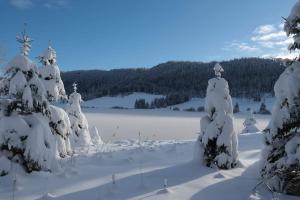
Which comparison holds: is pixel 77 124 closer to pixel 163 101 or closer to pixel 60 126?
pixel 60 126

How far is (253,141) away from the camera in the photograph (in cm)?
2438

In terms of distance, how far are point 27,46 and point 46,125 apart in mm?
2916

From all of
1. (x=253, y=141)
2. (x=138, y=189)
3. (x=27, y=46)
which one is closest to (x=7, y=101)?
(x=27, y=46)

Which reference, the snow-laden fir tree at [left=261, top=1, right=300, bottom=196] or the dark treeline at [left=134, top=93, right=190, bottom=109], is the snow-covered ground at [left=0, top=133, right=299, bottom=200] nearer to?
the snow-laden fir tree at [left=261, top=1, right=300, bottom=196]

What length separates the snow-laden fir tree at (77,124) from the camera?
26125mm

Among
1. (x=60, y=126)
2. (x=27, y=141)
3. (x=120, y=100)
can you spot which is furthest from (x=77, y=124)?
(x=120, y=100)

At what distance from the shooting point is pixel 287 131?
11047 millimetres

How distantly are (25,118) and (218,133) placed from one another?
22.5ft

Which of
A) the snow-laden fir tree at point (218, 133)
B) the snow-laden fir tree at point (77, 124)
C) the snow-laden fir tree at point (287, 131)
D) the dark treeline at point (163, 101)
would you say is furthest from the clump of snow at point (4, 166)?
the dark treeline at point (163, 101)

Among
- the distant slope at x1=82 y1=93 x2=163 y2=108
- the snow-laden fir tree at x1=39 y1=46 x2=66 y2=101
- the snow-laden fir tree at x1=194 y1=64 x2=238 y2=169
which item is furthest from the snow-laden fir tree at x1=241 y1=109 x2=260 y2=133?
the distant slope at x1=82 y1=93 x2=163 y2=108

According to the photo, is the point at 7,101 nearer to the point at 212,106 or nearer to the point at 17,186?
the point at 17,186

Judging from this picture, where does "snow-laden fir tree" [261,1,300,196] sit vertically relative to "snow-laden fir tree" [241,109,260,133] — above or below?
above

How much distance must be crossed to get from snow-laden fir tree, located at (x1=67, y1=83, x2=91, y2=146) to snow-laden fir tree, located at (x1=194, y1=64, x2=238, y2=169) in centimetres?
1360

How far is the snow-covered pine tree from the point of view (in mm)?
12047
